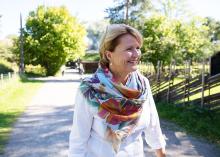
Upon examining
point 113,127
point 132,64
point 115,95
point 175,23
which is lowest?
point 113,127

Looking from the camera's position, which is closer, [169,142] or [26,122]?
[169,142]

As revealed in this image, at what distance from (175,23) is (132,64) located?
4079cm

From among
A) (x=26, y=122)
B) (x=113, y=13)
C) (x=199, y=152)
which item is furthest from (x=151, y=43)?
(x=199, y=152)

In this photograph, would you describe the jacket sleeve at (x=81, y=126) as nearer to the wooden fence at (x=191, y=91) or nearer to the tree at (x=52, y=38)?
the wooden fence at (x=191, y=91)

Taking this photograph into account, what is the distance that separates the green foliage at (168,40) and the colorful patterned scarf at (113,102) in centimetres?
3209

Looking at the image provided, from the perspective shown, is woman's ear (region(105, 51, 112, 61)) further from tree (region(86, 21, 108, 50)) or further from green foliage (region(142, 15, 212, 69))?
tree (region(86, 21, 108, 50))

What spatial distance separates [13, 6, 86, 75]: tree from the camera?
4422 centimetres

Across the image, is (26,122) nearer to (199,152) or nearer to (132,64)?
(199,152)

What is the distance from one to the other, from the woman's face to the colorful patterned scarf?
111 millimetres

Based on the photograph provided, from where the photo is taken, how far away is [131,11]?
4216cm

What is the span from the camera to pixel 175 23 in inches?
1662

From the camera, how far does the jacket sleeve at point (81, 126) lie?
2418mm

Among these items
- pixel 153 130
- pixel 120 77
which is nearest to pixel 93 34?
pixel 153 130

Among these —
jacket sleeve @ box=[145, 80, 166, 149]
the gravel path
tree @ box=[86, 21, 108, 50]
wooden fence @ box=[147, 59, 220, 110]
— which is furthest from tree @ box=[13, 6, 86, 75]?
tree @ box=[86, 21, 108, 50]
